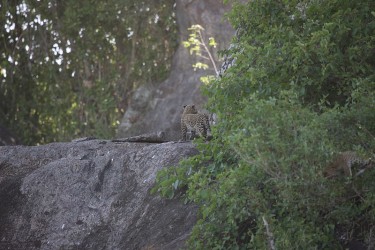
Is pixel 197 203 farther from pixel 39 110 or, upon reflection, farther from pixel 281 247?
pixel 39 110

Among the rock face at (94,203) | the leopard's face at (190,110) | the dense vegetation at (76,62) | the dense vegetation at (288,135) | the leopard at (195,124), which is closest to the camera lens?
the dense vegetation at (288,135)

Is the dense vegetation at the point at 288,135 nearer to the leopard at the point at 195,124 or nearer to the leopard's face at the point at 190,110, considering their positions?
the leopard at the point at 195,124

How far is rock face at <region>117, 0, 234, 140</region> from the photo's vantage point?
17016 millimetres

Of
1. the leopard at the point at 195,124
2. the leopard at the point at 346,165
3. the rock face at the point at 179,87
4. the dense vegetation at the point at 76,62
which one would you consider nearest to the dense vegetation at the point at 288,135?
the leopard at the point at 346,165

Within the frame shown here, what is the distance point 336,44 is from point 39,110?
36.2ft

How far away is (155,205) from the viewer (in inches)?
352

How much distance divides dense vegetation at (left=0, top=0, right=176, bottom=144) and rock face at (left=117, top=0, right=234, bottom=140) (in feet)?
0.79

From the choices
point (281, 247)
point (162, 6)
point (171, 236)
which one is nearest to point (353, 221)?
point (281, 247)

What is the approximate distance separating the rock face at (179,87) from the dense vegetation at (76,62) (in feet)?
0.79

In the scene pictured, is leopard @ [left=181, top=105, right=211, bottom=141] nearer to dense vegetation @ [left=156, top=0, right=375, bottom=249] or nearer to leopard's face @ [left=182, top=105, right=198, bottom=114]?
leopard's face @ [left=182, top=105, right=198, bottom=114]

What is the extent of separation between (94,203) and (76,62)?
8.92 meters

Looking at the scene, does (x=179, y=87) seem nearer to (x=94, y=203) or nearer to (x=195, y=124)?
(x=195, y=124)

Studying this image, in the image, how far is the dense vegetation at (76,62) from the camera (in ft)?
58.3

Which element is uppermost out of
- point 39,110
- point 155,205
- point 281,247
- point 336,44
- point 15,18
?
point 15,18
